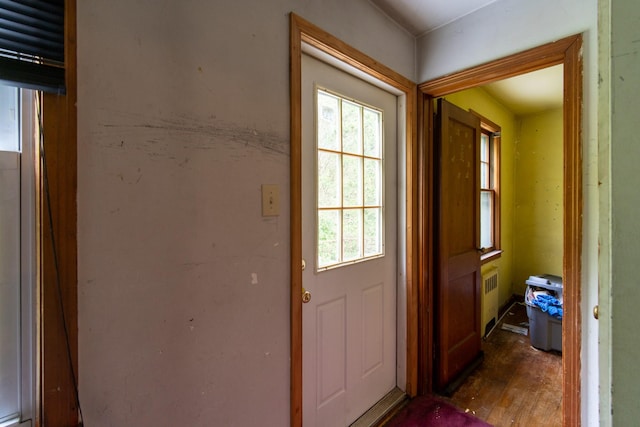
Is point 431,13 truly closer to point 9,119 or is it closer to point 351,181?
point 351,181

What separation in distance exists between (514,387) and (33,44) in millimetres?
3021

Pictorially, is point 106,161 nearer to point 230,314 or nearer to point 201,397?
point 230,314

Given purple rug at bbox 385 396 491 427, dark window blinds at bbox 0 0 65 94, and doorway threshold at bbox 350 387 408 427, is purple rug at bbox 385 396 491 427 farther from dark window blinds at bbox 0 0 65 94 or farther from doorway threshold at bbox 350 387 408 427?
dark window blinds at bbox 0 0 65 94

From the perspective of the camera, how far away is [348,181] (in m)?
1.59

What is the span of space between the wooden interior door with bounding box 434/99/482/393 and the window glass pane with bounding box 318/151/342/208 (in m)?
0.83

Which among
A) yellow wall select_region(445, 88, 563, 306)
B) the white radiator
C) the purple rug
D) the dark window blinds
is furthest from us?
yellow wall select_region(445, 88, 563, 306)

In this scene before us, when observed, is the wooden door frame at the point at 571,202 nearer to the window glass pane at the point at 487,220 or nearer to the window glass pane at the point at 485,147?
the window glass pane at the point at 485,147

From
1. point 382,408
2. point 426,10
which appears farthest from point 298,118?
point 382,408

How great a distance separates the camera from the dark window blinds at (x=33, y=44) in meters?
0.64

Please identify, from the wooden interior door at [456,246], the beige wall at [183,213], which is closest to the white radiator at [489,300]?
the wooden interior door at [456,246]

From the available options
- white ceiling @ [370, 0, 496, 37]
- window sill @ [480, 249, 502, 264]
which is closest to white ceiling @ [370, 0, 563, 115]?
white ceiling @ [370, 0, 496, 37]

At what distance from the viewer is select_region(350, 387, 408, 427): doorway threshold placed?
5.41 feet

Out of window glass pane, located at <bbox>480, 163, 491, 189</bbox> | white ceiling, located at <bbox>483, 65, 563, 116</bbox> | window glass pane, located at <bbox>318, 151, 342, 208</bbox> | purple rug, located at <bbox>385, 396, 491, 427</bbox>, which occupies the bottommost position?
purple rug, located at <bbox>385, 396, 491, 427</bbox>
